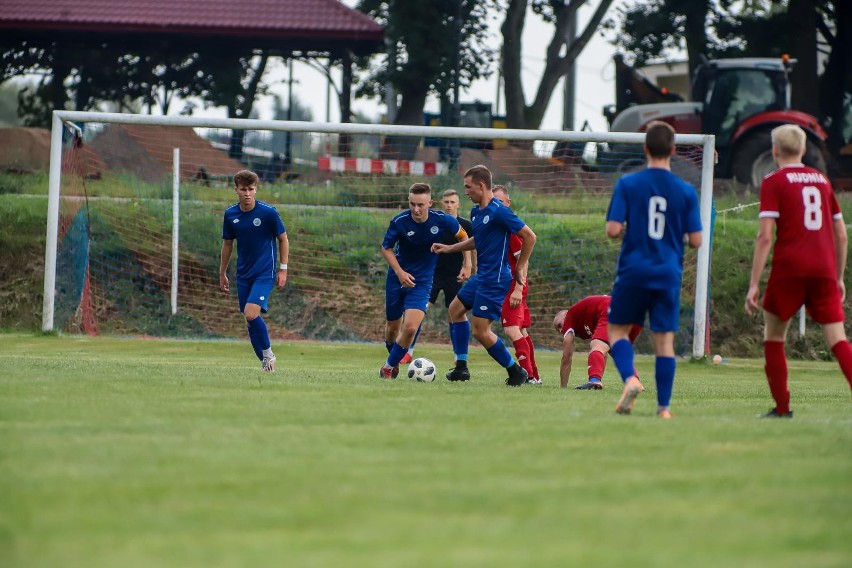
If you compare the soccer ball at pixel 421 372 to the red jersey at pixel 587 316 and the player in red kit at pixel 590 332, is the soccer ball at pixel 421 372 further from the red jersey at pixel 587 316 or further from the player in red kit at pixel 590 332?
the red jersey at pixel 587 316

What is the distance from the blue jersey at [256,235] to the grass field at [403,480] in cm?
294

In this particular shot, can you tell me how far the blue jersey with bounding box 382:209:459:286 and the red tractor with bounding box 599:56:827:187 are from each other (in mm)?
12200

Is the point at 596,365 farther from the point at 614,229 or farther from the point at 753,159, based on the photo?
the point at 753,159

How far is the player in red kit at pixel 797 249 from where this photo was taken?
805cm

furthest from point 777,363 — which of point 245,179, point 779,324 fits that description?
point 245,179

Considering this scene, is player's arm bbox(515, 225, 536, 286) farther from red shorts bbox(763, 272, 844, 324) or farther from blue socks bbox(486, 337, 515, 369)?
red shorts bbox(763, 272, 844, 324)

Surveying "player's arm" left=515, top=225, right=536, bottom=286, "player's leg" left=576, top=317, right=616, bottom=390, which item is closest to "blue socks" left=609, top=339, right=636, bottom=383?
"player's arm" left=515, top=225, right=536, bottom=286

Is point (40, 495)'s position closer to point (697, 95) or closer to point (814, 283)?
point (814, 283)

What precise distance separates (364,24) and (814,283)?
22901 mm

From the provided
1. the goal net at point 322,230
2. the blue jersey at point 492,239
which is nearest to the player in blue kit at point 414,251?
the blue jersey at point 492,239

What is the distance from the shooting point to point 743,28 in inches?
1312

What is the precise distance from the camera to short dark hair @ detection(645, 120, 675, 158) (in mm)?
7977

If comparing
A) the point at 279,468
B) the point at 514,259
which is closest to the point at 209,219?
the point at 514,259

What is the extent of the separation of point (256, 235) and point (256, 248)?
126mm
